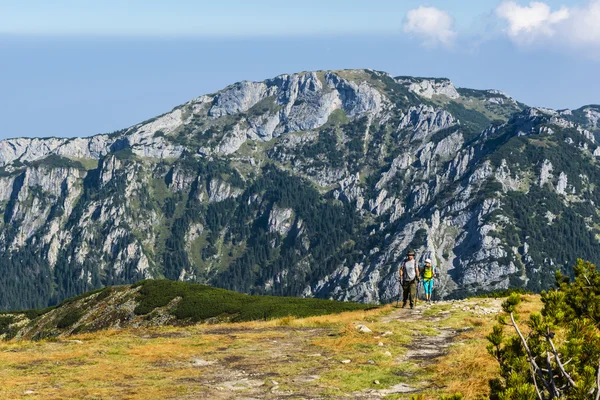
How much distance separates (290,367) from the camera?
21688mm

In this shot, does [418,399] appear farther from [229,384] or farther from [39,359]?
[39,359]

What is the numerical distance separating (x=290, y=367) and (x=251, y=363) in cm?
192

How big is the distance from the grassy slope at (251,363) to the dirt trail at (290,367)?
4 cm

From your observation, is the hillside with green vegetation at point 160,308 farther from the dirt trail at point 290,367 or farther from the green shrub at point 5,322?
the dirt trail at point 290,367

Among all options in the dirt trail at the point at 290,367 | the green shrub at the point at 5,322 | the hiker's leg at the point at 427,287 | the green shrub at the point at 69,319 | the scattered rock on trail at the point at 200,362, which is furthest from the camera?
the green shrub at the point at 5,322

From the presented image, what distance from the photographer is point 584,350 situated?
36.8 feet

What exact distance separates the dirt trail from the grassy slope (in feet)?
0.13

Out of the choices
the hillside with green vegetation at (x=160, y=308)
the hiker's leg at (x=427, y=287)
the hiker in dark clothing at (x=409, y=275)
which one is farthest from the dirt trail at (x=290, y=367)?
the hillside with green vegetation at (x=160, y=308)

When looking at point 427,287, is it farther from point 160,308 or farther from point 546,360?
point 160,308

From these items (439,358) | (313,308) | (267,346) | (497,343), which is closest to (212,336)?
(267,346)

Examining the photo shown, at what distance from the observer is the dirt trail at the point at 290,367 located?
60.0 ft

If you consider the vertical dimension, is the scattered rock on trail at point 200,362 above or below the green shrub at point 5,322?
above

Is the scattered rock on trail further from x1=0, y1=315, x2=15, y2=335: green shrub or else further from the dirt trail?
x1=0, y1=315, x2=15, y2=335: green shrub

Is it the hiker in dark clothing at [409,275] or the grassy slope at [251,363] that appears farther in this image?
the hiker in dark clothing at [409,275]
